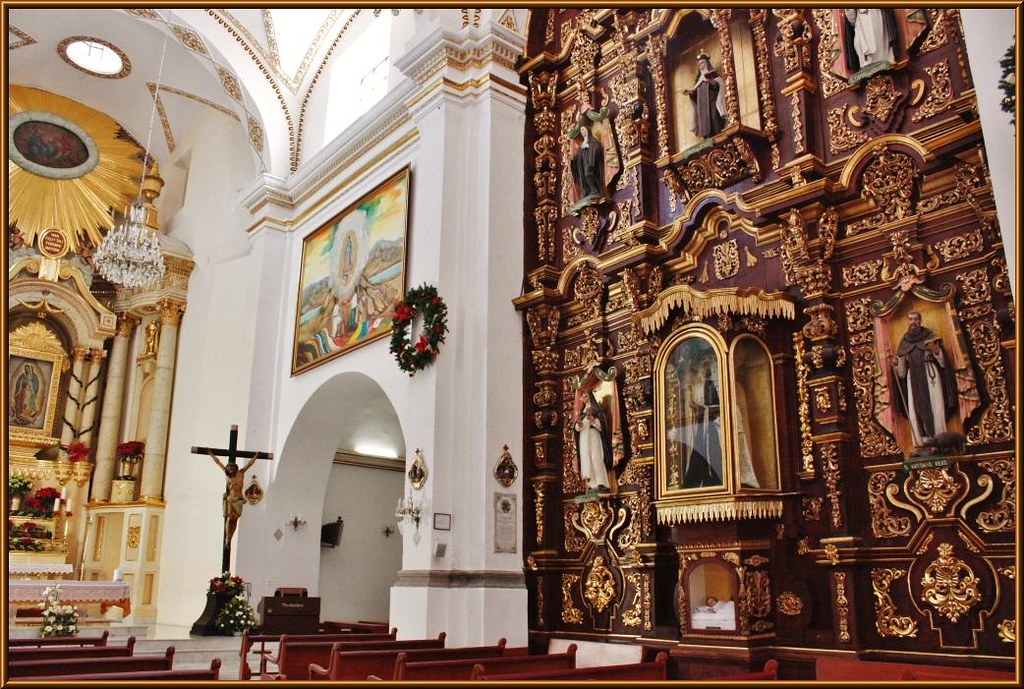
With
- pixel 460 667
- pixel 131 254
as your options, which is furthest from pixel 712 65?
pixel 131 254

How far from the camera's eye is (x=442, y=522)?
29.9ft

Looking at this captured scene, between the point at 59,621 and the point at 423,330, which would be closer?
the point at 423,330

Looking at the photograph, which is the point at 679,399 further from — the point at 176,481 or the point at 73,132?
the point at 73,132

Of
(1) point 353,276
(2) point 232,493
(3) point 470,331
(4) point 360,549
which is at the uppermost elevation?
(1) point 353,276

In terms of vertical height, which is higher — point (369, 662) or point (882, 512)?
point (882, 512)

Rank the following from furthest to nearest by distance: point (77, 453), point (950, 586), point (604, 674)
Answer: point (77, 453), point (604, 674), point (950, 586)

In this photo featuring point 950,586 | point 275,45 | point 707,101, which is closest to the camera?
point 950,586

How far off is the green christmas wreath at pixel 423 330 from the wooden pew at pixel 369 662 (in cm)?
343

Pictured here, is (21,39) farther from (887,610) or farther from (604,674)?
(887,610)

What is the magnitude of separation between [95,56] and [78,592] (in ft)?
33.9

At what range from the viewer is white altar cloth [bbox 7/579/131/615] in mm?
13505

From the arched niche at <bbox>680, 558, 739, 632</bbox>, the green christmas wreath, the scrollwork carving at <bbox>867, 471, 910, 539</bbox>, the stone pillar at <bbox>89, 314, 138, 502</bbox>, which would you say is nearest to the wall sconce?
the green christmas wreath

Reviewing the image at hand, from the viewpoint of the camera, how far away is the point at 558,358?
390 inches

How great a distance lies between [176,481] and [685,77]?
11953 millimetres
